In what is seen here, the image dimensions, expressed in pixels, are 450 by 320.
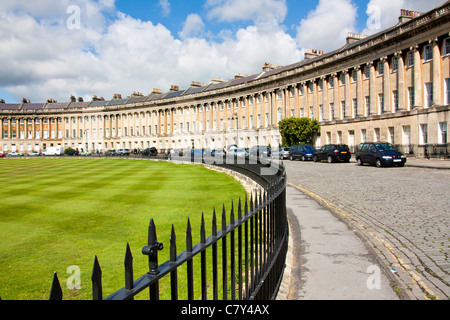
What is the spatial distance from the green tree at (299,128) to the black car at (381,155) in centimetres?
2556

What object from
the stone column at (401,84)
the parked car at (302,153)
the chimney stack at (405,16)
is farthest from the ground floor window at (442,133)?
the chimney stack at (405,16)

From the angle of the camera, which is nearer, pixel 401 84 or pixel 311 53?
pixel 401 84

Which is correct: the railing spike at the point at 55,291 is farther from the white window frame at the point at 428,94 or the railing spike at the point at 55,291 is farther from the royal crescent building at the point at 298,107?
the white window frame at the point at 428,94

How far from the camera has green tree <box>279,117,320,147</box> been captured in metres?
55.5

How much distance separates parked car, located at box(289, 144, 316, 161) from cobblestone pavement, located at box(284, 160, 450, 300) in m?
24.2

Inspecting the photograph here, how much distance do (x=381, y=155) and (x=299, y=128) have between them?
28.5 meters

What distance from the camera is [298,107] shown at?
63000mm

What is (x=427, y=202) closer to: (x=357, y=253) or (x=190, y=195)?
(x=357, y=253)

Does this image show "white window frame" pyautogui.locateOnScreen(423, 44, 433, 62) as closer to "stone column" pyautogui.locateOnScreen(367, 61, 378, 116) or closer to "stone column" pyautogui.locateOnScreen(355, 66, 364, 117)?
"stone column" pyautogui.locateOnScreen(367, 61, 378, 116)

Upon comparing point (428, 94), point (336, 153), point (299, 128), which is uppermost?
point (428, 94)

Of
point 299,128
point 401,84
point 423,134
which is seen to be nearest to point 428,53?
point 401,84

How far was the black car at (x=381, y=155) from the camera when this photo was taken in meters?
27.0

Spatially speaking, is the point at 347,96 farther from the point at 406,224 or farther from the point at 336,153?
the point at 406,224
